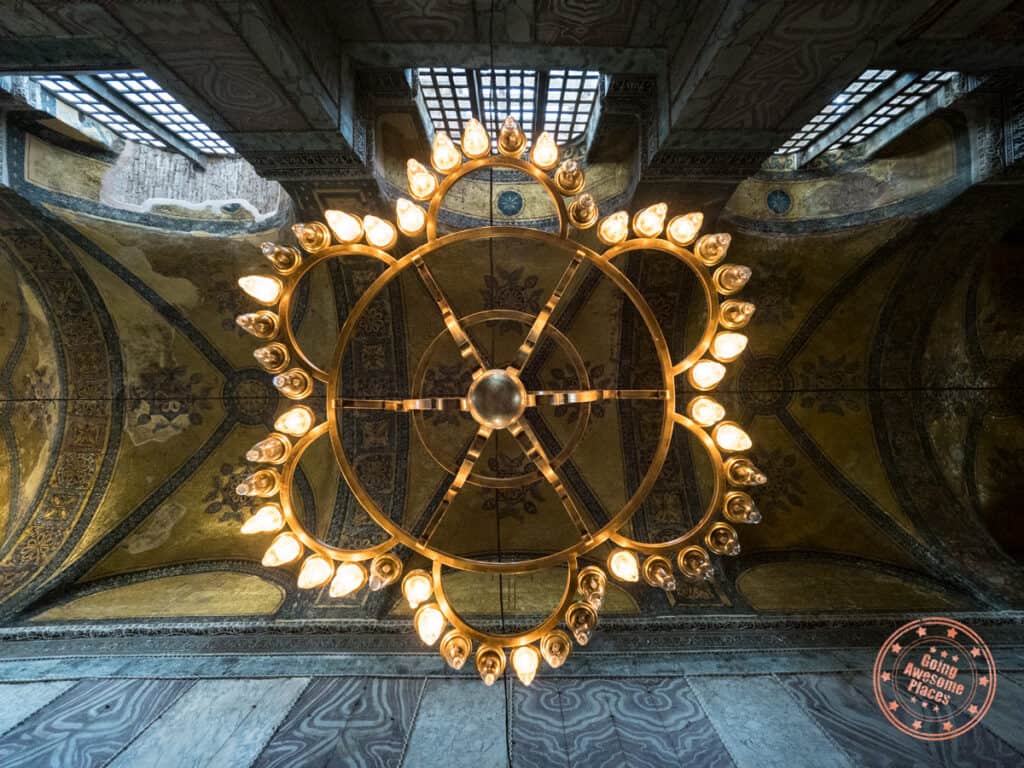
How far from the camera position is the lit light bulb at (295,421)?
2736 millimetres

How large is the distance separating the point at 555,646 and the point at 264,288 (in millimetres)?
2627

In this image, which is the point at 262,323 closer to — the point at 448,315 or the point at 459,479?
the point at 448,315

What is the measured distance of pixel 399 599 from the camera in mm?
5344

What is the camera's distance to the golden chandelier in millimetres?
2453

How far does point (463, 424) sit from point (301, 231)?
452cm

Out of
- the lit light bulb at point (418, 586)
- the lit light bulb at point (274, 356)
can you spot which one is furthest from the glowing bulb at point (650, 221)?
the lit light bulb at point (418, 586)

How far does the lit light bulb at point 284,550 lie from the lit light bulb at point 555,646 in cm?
151

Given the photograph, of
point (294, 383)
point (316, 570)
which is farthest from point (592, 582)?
point (294, 383)

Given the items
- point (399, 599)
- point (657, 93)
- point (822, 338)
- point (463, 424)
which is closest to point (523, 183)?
point (657, 93)

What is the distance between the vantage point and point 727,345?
2.60 m

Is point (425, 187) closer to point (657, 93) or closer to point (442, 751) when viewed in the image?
point (657, 93)

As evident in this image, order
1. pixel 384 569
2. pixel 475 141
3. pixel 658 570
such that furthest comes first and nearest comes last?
pixel 384 569
pixel 658 570
pixel 475 141

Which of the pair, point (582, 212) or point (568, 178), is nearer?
point (568, 178)

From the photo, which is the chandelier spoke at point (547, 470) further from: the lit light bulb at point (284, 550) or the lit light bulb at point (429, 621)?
the lit light bulb at point (284, 550)
